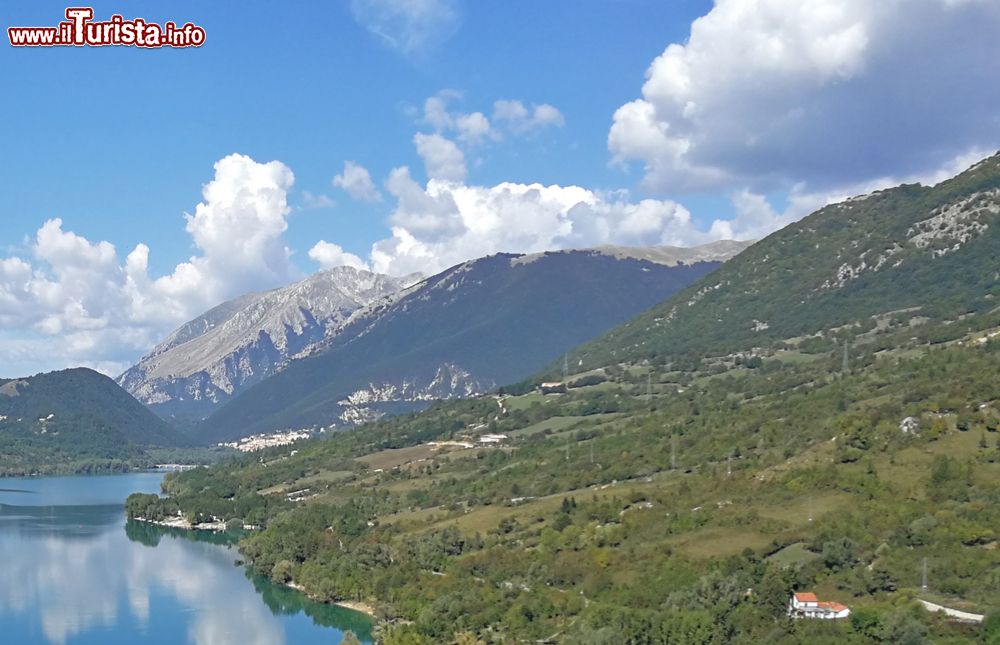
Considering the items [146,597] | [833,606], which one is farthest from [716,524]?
[146,597]

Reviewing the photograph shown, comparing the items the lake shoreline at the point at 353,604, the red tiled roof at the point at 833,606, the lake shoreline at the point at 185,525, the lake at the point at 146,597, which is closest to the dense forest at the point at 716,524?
the lake shoreline at the point at 353,604

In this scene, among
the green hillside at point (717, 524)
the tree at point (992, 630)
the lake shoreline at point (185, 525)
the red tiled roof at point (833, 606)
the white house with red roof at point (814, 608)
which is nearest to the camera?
the tree at point (992, 630)

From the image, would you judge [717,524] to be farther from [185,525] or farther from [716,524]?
[185,525]

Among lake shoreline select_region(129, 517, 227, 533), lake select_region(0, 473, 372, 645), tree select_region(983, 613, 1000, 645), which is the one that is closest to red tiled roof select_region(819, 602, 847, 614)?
tree select_region(983, 613, 1000, 645)

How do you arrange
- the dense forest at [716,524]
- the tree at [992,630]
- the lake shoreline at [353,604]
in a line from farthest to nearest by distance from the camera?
the lake shoreline at [353,604] < the dense forest at [716,524] < the tree at [992,630]

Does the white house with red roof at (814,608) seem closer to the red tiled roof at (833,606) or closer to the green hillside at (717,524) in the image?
the red tiled roof at (833,606)

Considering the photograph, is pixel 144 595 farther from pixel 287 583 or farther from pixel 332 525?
pixel 332 525

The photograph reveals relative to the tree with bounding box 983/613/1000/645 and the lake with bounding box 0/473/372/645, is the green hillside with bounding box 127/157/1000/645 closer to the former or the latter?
the tree with bounding box 983/613/1000/645
